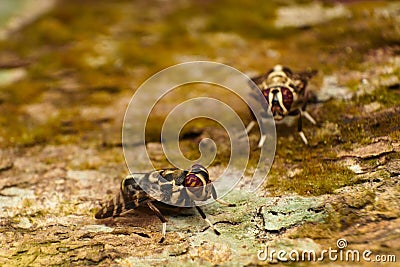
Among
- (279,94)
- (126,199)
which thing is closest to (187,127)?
(279,94)

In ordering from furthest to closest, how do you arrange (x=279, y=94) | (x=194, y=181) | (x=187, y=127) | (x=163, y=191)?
(x=187, y=127), (x=279, y=94), (x=163, y=191), (x=194, y=181)

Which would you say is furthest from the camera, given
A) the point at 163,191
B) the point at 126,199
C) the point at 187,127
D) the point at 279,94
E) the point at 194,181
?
the point at 187,127

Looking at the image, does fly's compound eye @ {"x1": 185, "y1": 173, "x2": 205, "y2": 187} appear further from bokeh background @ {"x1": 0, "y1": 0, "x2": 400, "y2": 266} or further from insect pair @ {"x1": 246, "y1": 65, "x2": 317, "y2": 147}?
insect pair @ {"x1": 246, "y1": 65, "x2": 317, "y2": 147}

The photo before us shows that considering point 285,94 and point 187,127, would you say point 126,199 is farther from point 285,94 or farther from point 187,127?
point 285,94

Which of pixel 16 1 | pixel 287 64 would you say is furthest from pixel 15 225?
pixel 16 1

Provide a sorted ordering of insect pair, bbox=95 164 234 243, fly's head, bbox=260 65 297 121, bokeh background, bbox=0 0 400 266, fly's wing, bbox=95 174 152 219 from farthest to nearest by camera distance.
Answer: fly's head, bbox=260 65 297 121 < fly's wing, bbox=95 174 152 219 < insect pair, bbox=95 164 234 243 < bokeh background, bbox=0 0 400 266

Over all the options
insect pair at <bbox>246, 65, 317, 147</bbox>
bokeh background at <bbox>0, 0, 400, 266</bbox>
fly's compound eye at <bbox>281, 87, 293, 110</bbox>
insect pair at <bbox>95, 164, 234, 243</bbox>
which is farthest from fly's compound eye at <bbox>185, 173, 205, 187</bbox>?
fly's compound eye at <bbox>281, 87, 293, 110</bbox>

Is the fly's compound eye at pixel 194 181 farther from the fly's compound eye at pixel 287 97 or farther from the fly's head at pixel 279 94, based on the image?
the fly's compound eye at pixel 287 97
